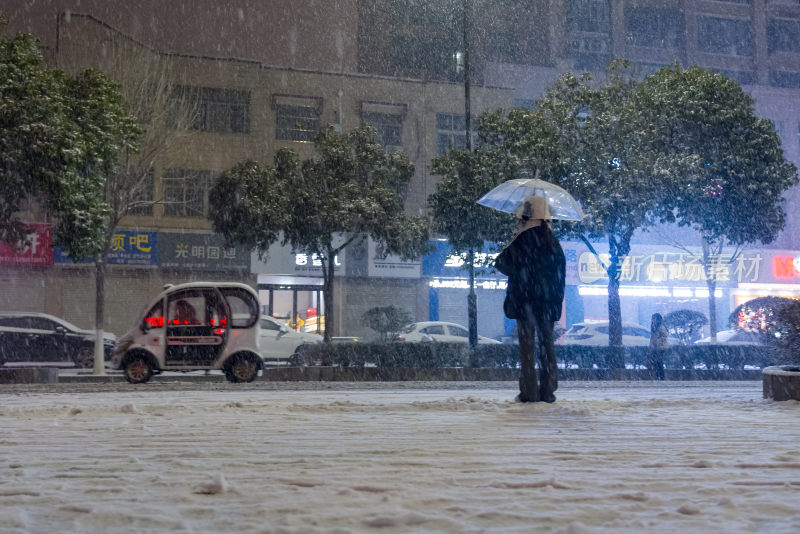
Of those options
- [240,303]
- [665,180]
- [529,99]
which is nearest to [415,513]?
[240,303]

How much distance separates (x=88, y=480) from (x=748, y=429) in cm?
416

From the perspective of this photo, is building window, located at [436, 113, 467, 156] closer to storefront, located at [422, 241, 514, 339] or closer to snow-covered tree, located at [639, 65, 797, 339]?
storefront, located at [422, 241, 514, 339]

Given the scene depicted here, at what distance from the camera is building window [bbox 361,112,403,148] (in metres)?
36.9

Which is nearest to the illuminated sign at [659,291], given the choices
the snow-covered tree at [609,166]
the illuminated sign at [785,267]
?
the illuminated sign at [785,267]

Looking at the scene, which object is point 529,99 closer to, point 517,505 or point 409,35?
point 409,35

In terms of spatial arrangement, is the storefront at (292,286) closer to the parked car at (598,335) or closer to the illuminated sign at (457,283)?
the illuminated sign at (457,283)

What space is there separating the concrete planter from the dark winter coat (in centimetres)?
252

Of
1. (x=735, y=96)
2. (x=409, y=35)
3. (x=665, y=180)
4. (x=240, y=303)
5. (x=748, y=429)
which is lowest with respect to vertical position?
(x=748, y=429)

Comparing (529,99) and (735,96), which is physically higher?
(529,99)

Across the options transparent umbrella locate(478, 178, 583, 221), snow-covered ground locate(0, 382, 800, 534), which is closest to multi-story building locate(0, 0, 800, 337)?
transparent umbrella locate(478, 178, 583, 221)

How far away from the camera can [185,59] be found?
34.4 metres

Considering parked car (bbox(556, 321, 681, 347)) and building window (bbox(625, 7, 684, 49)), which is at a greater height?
building window (bbox(625, 7, 684, 49))

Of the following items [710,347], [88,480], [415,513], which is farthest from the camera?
[710,347]

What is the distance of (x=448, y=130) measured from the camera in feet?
124
